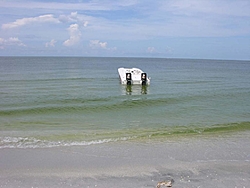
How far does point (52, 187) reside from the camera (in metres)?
6.59

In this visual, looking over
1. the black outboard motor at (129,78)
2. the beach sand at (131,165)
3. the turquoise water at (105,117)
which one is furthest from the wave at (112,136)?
the black outboard motor at (129,78)

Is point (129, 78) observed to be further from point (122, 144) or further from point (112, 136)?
point (122, 144)

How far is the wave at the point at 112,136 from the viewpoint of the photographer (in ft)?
33.4

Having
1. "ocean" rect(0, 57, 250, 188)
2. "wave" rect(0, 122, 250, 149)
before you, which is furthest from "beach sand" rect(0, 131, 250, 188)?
"wave" rect(0, 122, 250, 149)

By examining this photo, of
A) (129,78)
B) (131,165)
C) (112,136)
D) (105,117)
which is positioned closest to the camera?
(131,165)

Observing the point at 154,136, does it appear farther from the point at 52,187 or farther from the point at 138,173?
the point at 52,187

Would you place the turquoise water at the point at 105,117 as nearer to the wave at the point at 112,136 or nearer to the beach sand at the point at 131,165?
the wave at the point at 112,136

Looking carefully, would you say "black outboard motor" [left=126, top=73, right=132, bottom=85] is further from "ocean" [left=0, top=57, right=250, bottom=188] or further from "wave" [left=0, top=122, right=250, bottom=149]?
"wave" [left=0, top=122, right=250, bottom=149]

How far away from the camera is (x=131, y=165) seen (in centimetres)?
812

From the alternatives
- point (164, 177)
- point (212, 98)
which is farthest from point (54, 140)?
point (212, 98)

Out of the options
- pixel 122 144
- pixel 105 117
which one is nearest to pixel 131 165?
pixel 122 144

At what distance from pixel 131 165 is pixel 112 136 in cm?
343

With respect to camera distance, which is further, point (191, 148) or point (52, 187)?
point (191, 148)

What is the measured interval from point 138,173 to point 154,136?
13.5ft
